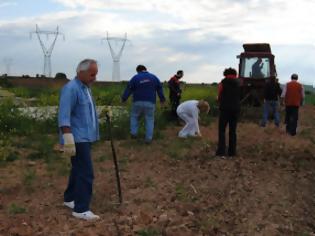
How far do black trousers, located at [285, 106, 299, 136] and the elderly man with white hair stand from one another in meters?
8.92

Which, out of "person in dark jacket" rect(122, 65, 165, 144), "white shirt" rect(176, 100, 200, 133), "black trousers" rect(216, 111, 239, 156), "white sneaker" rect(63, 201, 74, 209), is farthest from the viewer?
"white shirt" rect(176, 100, 200, 133)

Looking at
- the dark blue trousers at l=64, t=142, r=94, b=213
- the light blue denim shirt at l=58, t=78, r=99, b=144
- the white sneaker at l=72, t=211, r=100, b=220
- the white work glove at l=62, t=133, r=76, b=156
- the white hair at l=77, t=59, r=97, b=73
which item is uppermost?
the white hair at l=77, t=59, r=97, b=73

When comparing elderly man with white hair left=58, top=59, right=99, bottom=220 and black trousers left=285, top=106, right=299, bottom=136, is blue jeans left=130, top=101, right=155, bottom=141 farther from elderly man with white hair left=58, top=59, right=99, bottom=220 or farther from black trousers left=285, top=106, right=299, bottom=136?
elderly man with white hair left=58, top=59, right=99, bottom=220

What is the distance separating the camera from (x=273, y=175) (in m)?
9.45

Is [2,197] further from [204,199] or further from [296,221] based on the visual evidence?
[296,221]

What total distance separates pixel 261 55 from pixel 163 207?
12.7 meters

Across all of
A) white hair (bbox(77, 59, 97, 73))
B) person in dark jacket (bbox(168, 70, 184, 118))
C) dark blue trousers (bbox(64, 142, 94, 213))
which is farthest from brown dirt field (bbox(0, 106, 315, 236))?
person in dark jacket (bbox(168, 70, 184, 118))

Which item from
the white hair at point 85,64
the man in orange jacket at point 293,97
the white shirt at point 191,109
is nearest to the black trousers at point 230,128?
the white shirt at point 191,109

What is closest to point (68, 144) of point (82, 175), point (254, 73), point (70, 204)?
point (82, 175)

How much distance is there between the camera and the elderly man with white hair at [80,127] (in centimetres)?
606

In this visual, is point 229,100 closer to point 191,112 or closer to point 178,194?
point 191,112

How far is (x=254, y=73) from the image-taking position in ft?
62.4

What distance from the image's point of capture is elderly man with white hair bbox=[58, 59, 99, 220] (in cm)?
606

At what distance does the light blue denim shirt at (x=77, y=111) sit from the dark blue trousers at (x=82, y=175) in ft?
0.40
